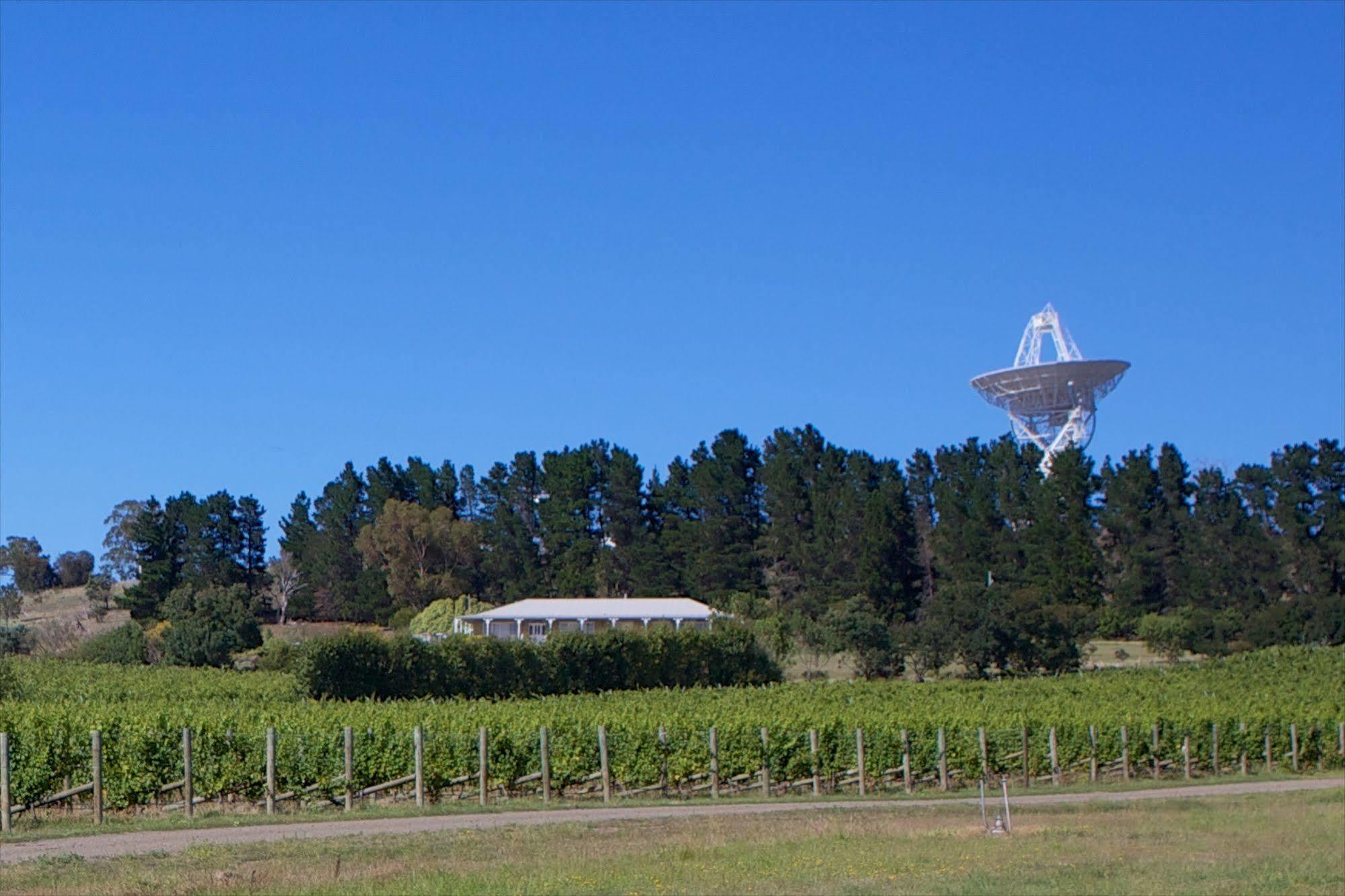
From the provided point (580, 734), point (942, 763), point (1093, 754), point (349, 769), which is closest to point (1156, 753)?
point (1093, 754)

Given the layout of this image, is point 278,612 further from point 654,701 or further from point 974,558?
point 654,701

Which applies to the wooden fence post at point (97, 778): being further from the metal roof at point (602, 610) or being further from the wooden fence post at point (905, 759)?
the metal roof at point (602, 610)

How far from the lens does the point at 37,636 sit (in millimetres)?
88750

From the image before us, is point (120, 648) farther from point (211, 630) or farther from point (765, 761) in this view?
point (765, 761)

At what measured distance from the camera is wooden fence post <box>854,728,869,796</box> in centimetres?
3145

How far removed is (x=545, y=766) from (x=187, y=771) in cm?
687

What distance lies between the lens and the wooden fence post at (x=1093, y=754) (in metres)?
37.6

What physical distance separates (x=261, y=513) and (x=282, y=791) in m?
92.4

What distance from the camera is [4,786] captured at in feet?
71.6

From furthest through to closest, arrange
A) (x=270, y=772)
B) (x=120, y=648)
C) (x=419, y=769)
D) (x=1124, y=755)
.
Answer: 1. (x=120, y=648)
2. (x=1124, y=755)
3. (x=419, y=769)
4. (x=270, y=772)

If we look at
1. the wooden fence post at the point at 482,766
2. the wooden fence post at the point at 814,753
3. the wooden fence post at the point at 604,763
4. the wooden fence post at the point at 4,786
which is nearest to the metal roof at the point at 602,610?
the wooden fence post at the point at 814,753

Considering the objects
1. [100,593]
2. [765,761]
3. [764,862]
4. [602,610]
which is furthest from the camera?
[100,593]

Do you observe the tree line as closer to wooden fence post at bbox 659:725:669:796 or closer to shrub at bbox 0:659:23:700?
shrub at bbox 0:659:23:700

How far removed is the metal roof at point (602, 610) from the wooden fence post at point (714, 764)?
5243 centimetres
